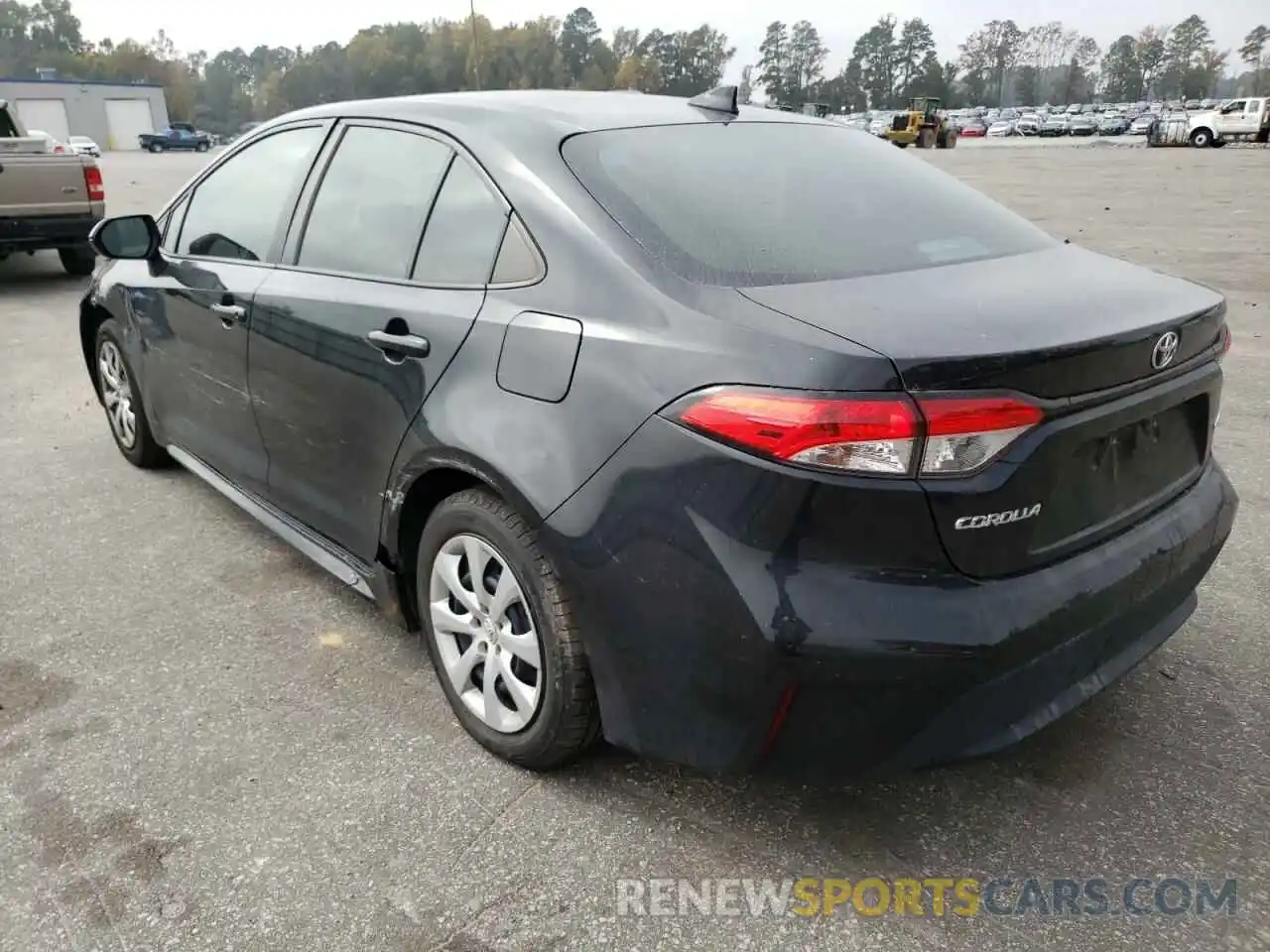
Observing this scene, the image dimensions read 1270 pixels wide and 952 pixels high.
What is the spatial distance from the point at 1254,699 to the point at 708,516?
190 centimetres

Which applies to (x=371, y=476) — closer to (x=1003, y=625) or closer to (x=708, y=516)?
(x=708, y=516)

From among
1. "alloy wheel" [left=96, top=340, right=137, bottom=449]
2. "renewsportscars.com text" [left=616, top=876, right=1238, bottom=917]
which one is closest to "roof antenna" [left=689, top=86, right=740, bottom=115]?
"renewsportscars.com text" [left=616, top=876, right=1238, bottom=917]

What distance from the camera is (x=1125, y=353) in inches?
79.7

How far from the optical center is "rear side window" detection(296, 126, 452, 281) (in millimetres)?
2727

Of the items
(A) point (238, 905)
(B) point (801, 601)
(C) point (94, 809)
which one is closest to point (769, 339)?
(B) point (801, 601)

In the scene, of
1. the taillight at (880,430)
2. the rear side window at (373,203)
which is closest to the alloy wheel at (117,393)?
the rear side window at (373,203)

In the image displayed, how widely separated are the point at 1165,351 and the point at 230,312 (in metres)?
2.74

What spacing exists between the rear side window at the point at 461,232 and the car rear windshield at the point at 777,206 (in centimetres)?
25

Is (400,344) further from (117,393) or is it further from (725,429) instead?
(117,393)

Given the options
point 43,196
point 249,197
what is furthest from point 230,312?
point 43,196

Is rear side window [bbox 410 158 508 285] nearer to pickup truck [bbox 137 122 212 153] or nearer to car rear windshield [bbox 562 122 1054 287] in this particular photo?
car rear windshield [bbox 562 122 1054 287]

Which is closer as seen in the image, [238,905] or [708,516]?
[708,516]

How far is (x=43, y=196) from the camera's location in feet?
31.0

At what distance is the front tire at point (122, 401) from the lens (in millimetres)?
4445
